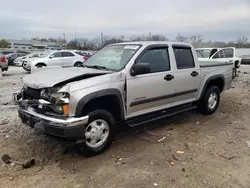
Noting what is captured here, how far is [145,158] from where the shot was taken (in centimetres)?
389

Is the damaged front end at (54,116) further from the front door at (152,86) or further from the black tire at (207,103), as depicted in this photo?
the black tire at (207,103)

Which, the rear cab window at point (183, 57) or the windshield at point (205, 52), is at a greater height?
the windshield at point (205, 52)

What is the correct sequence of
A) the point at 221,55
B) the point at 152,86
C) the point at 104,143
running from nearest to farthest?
the point at 104,143
the point at 152,86
the point at 221,55

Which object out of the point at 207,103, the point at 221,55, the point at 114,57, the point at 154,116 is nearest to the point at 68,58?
the point at 221,55

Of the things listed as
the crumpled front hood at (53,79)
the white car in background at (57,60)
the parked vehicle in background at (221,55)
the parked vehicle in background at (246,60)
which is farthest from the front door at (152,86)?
the parked vehicle in background at (246,60)

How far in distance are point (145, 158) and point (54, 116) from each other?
5.23 feet

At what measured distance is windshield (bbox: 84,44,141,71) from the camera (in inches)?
172

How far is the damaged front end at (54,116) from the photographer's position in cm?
344

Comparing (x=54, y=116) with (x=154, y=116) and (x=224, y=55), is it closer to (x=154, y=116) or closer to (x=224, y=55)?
(x=154, y=116)

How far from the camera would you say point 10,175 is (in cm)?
333

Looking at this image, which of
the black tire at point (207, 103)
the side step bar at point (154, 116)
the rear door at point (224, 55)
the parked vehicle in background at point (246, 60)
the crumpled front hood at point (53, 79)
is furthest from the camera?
the parked vehicle in background at point (246, 60)

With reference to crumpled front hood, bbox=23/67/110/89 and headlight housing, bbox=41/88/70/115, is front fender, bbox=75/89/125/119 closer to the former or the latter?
headlight housing, bbox=41/88/70/115

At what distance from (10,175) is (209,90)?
4.83m

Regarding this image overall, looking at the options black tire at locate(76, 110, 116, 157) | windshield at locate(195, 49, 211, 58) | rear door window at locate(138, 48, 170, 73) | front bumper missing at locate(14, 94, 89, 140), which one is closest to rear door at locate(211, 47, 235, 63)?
windshield at locate(195, 49, 211, 58)
